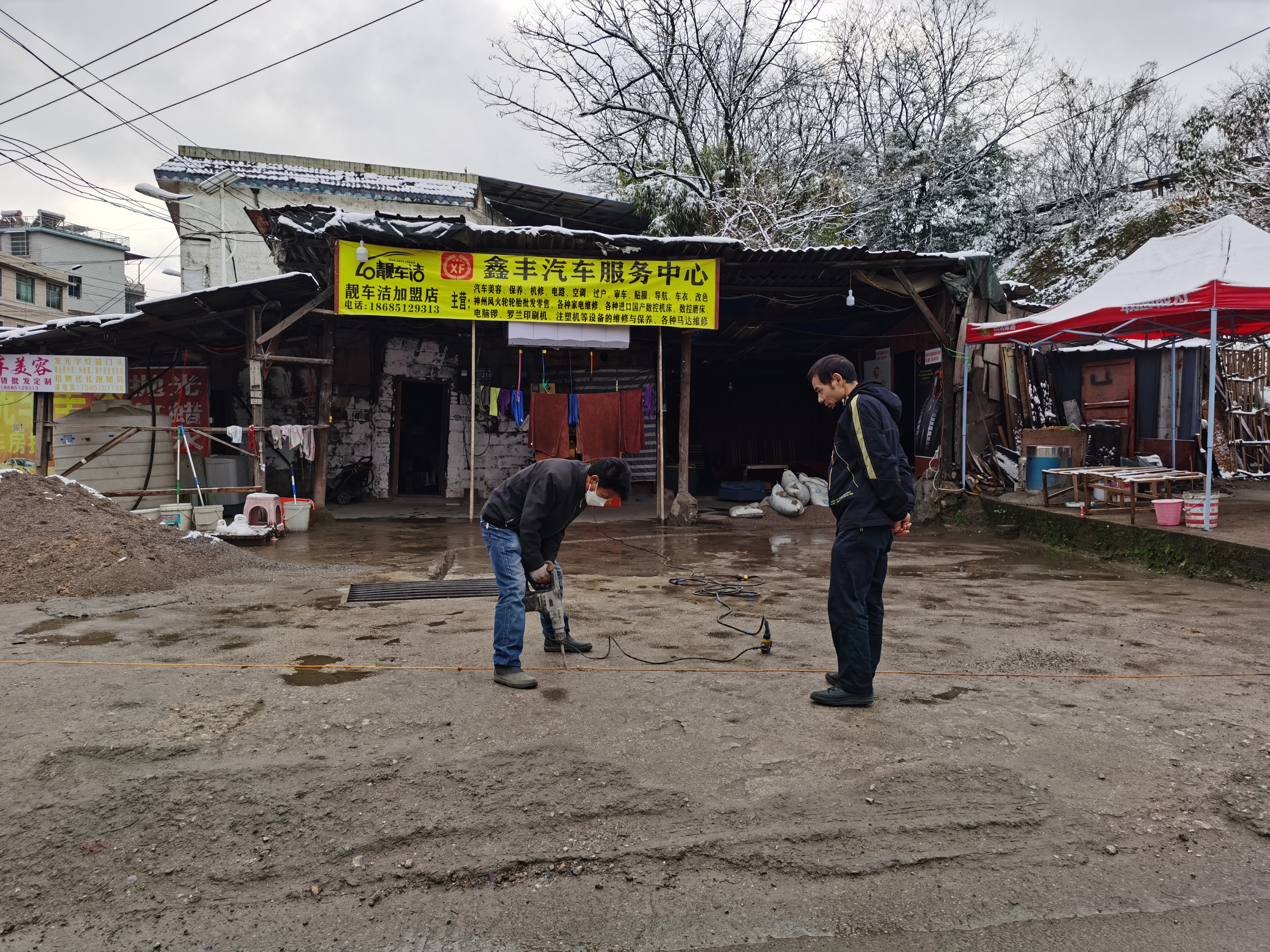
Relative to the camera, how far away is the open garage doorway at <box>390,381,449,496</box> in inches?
604

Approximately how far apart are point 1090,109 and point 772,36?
10.8 m

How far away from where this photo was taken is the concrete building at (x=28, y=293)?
94.2 ft

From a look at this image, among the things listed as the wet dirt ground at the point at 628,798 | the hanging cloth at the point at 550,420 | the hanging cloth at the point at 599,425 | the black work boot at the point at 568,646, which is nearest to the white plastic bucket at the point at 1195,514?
the wet dirt ground at the point at 628,798

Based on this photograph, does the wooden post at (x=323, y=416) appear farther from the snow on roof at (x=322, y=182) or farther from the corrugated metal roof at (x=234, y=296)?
the snow on roof at (x=322, y=182)

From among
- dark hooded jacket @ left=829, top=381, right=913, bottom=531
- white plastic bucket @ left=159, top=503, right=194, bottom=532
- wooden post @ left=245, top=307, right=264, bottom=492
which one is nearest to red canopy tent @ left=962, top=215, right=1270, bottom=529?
dark hooded jacket @ left=829, top=381, right=913, bottom=531

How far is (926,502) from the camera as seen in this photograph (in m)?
12.1

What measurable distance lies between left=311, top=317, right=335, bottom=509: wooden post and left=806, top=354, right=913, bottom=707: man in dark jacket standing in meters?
9.35

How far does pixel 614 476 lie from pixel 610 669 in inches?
46.5

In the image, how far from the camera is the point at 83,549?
7.04 m


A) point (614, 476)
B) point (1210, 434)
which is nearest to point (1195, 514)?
point (1210, 434)

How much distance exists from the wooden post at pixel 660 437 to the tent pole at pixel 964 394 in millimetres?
4445

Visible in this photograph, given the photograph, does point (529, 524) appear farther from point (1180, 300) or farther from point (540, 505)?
point (1180, 300)

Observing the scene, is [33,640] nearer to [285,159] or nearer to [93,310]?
[285,159]

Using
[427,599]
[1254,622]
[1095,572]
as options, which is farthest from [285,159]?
[1254,622]
